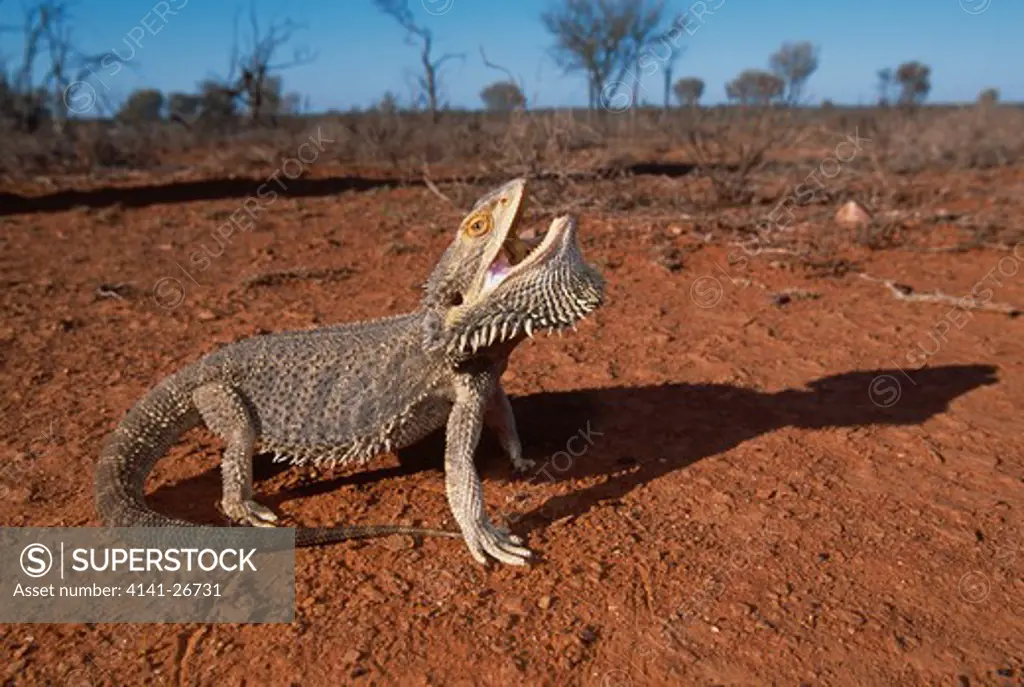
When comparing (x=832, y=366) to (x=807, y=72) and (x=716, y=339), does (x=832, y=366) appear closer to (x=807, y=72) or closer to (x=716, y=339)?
(x=716, y=339)

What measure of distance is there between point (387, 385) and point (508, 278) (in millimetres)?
799

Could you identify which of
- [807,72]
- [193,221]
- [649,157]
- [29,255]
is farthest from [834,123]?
[29,255]

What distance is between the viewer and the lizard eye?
3.15m

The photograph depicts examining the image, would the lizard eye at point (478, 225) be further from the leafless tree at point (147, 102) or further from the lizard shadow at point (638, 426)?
the leafless tree at point (147, 102)

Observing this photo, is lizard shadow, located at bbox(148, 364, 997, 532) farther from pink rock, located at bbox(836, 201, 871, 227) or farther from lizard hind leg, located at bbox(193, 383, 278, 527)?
pink rock, located at bbox(836, 201, 871, 227)

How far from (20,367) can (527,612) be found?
4.32m

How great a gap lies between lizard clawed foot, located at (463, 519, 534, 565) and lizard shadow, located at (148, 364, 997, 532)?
269mm

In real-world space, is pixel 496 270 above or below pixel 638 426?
above

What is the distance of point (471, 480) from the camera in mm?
3279

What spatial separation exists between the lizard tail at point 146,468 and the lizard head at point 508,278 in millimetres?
922

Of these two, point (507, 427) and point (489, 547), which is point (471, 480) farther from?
point (507, 427)

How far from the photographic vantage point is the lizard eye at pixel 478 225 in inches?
124

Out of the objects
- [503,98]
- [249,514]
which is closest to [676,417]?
[249,514]

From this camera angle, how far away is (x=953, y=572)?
3.09m
